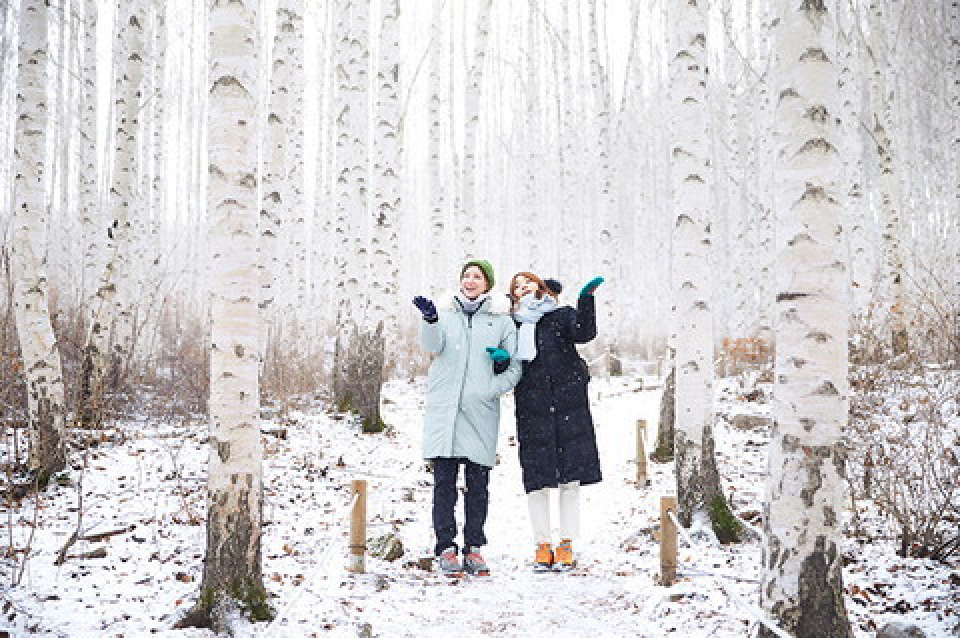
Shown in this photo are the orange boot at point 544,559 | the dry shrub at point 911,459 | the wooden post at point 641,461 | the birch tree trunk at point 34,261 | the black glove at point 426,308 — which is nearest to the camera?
the dry shrub at point 911,459

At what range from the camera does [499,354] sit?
422 cm

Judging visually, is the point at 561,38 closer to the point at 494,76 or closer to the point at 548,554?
the point at 494,76

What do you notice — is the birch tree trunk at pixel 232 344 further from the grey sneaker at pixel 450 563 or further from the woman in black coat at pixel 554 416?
the woman in black coat at pixel 554 416

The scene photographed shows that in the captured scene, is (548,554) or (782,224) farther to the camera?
(548,554)

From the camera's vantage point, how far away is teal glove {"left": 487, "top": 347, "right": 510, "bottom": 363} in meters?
4.23

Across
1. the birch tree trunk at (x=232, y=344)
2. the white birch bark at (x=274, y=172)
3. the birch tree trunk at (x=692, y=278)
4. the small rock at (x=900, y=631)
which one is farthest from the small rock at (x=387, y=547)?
the white birch bark at (x=274, y=172)

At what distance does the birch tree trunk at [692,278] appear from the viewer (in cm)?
460

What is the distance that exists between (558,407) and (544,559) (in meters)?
1.09

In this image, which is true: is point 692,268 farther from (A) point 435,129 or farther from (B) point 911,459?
(A) point 435,129

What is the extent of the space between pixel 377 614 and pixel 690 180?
160 inches

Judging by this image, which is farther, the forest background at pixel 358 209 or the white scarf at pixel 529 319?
the white scarf at pixel 529 319

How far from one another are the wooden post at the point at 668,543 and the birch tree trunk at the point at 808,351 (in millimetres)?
1128

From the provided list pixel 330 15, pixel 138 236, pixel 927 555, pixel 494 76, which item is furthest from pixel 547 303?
pixel 494 76

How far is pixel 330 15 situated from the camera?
1819cm
